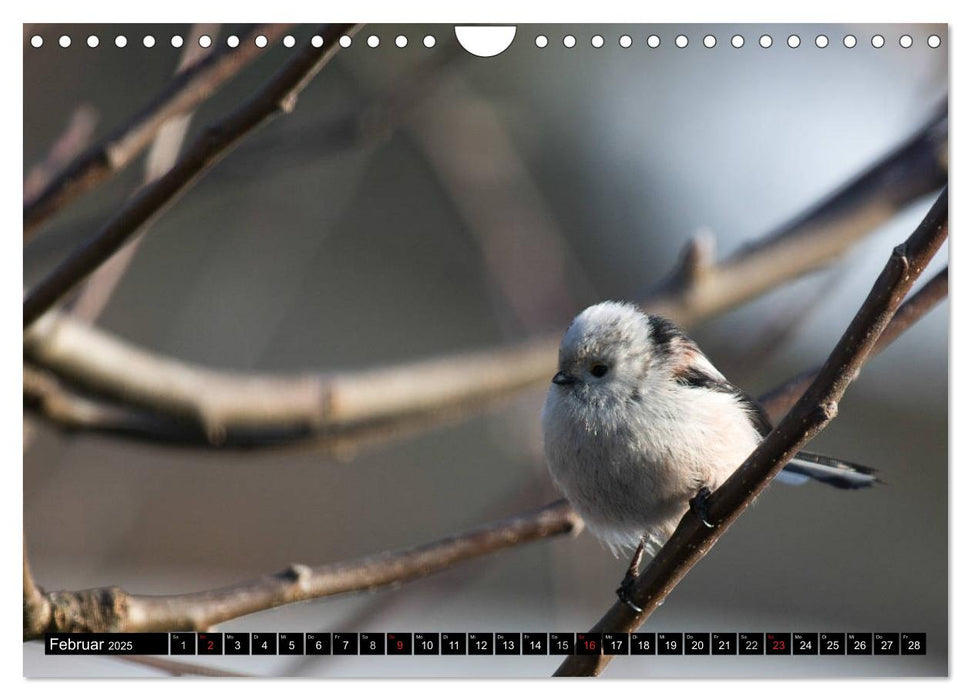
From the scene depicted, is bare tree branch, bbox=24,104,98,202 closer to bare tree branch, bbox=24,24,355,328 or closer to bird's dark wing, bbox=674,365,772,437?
bare tree branch, bbox=24,24,355,328

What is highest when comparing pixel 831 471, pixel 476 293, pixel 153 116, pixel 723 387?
pixel 476 293

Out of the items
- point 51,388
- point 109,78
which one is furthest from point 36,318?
point 109,78

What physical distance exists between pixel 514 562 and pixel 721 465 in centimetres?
58

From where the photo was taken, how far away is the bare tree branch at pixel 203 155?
932 mm

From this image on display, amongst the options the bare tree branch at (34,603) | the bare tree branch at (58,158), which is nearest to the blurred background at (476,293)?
the bare tree branch at (58,158)

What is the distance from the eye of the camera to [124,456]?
1667 mm

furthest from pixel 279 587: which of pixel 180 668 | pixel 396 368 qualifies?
pixel 396 368

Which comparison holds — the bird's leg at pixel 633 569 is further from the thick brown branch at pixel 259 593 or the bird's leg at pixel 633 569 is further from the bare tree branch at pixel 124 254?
the bare tree branch at pixel 124 254

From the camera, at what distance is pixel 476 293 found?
197 centimetres

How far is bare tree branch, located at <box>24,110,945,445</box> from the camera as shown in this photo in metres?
1.20

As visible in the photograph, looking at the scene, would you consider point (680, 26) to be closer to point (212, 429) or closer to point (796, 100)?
point (796, 100)

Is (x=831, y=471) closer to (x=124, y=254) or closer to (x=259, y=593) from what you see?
(x=259, y=593)

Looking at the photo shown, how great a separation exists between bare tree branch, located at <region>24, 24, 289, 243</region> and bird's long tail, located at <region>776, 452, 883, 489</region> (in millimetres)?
971

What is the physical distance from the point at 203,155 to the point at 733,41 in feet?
2.86
